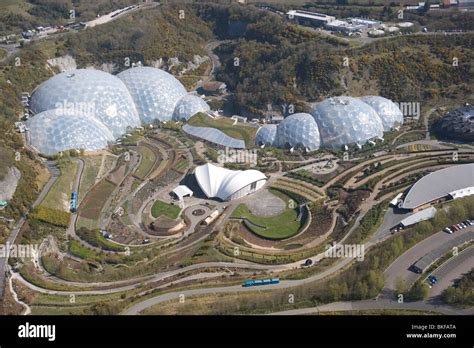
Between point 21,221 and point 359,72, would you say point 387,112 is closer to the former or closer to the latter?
point 359,72

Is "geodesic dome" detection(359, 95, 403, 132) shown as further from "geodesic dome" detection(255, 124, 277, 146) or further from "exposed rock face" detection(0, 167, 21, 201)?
"exposed rock face" detection(0, 167, 21, 201)

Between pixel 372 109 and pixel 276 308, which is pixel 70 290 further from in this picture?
pixel 372 109

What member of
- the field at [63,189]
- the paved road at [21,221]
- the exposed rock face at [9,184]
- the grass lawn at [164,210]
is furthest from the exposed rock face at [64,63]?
the grass lawn at [164,210]

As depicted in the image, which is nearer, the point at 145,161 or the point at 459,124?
the point at 145,161

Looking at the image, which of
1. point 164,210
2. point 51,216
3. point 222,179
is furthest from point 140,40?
point 51,216

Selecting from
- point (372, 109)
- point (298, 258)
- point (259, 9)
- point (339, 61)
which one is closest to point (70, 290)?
point (298, 258)

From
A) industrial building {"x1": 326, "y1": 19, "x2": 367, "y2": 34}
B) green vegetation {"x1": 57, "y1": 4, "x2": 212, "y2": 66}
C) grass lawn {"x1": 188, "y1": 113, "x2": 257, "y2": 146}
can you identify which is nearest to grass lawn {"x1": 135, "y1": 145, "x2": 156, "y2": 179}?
grass lawn {"x1": 188, "y1": 113, "x2": 257, "y2": 146}
